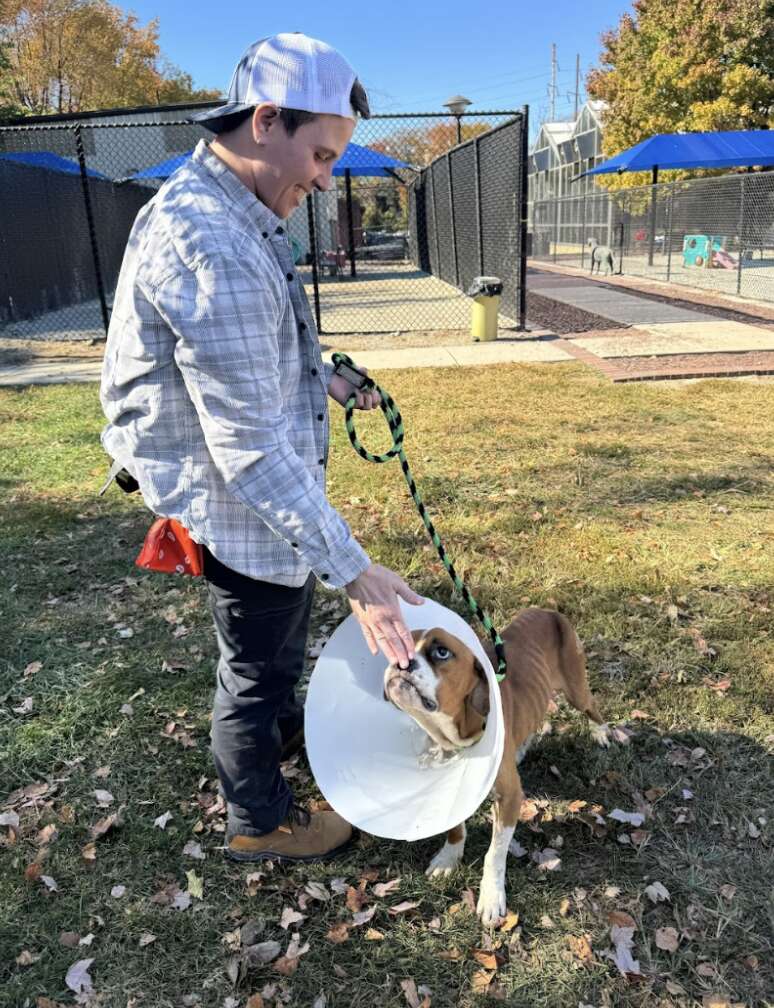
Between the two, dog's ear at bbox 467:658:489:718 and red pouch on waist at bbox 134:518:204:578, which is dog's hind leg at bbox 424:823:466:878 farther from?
red pouch on waist at bbox 134:518:204:578

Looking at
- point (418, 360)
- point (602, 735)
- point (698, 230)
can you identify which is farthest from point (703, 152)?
point (602, 735)

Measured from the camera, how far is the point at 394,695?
1986mm

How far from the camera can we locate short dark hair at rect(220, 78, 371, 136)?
5.25ft

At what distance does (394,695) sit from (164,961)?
39.9 inches

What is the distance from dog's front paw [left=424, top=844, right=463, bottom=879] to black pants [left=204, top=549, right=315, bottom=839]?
493 millimetres

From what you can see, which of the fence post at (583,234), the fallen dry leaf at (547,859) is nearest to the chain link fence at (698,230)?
the fence post at (583,234)

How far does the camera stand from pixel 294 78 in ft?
5.16

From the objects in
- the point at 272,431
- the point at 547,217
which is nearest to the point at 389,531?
the point at 272,431

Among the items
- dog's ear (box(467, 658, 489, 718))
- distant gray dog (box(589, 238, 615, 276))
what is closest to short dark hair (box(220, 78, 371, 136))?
dog's ear (box(467, 658, 489, 718))

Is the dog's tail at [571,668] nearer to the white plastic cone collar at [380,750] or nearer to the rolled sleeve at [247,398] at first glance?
the white plastic cone collar at [380,750]

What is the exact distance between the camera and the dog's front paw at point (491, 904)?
2213mm

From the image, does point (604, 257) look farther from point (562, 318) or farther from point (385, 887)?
point (385, 887)

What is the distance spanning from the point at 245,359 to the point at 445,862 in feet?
5.57

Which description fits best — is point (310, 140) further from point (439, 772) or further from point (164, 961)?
point (164, 961)
